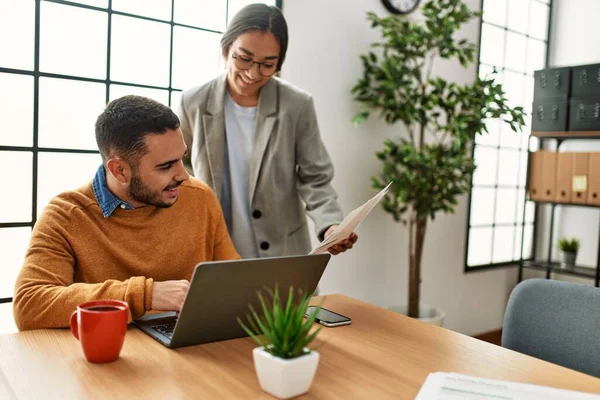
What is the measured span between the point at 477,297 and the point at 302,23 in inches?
99.9

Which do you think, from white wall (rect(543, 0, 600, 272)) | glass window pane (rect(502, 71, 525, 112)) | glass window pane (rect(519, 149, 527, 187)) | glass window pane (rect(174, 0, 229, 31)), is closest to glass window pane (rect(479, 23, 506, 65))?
glass window pane (rect(502, 71, 525, 112))

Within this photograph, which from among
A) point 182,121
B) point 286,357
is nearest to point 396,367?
point 286,357

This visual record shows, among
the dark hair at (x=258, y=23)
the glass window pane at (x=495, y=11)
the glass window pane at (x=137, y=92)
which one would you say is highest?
the glass window pane at (x=495, y=11)

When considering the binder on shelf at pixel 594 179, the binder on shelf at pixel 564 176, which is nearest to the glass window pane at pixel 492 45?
the binder on shelf at pixel 564 176

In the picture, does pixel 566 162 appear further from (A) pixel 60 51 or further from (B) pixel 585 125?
(A) pixel 60 51

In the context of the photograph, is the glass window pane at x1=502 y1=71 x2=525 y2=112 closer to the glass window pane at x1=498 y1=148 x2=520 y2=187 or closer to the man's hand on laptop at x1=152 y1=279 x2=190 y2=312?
the glass window pane at x1=498 y1=148 x2=520 y2=187

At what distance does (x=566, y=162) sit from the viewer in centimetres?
373

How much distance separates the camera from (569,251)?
13.4ft

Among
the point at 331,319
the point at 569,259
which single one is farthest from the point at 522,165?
the point at 331,319

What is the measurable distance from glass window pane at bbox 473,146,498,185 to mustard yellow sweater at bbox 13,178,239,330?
296cm

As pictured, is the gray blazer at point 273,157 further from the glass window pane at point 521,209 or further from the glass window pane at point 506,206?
the glass window pane at point 521,209

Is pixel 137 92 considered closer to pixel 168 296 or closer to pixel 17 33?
pixel 17 33

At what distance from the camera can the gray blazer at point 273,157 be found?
1968 mm

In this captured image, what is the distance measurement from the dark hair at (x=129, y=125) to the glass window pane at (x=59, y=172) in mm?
900
